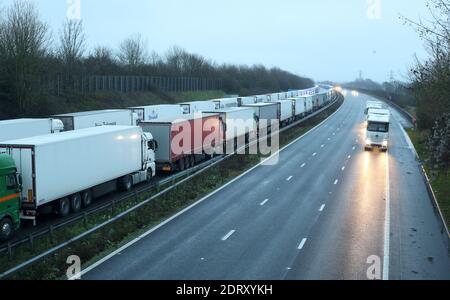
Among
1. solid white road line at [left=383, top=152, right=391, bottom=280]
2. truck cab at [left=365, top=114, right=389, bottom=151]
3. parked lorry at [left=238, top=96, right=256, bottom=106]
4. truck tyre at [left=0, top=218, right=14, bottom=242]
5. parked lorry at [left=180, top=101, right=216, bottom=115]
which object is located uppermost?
parked lorry at [left=238, top=96, right=256, bottom=106]

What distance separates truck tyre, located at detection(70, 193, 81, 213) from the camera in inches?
845

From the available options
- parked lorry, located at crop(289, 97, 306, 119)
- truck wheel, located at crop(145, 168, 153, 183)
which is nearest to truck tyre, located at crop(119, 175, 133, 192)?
truck wheel, located at crop(145, 168, 153, 183)

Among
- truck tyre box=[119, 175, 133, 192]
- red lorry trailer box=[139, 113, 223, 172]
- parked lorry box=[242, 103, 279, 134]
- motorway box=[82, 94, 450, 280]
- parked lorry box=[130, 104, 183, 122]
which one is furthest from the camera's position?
parked lorry box=[242, 103, 279, 134]

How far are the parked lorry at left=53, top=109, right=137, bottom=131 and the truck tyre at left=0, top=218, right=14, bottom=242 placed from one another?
52.3 feet

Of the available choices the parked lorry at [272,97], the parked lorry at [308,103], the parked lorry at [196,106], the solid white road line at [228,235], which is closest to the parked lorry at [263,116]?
the parked lorry at [196,106]

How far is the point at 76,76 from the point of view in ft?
204

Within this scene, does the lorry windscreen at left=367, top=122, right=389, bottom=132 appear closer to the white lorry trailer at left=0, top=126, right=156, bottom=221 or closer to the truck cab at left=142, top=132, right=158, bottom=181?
the truck cab at left=142, top=132, right=158, bottom=181

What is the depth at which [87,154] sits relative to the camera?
72.8ft

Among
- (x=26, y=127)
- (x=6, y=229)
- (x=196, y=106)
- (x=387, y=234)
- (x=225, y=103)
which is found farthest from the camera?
(x=225, y=103)

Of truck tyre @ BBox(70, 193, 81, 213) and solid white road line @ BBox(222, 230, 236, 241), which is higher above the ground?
truck tyre @ BBox(70, 193, 81, 213)

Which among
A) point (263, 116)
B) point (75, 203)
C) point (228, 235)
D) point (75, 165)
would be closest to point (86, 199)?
point (75, 203)

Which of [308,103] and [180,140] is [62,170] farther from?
[308,103]

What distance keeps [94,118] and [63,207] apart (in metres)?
14.8

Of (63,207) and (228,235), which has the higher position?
(63,207)
